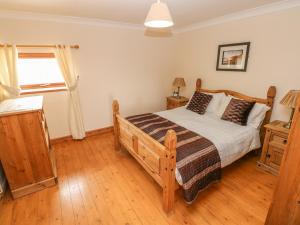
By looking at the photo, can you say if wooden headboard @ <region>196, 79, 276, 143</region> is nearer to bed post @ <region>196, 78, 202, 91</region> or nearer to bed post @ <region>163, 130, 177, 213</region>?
bed post @ <region>196, 78, 202, 91</region>

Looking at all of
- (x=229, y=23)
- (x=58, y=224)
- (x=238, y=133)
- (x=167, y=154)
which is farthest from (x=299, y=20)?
(x=58, y=224)

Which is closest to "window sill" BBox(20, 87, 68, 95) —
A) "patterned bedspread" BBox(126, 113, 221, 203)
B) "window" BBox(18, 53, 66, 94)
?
"window" BBox(18, 53, 66, 94)

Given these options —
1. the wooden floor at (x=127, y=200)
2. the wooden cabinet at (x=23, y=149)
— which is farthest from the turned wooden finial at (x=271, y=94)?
the wooden cabinet at (x=23, y=149)

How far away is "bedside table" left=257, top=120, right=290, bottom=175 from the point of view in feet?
7.10

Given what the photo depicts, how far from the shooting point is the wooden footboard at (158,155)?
1.59 meters

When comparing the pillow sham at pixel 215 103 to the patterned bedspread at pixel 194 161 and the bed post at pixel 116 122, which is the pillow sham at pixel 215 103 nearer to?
the patterned bedspread at pixel 194 161

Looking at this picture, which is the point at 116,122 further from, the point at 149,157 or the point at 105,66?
the point at 105,66

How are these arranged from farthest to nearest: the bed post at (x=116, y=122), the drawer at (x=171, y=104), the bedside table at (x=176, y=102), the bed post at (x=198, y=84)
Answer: the drawer at (x=171, y=104), the bedside table at (x=176, y=102), the bed post at (x=198, y=84), the bed post at (x=116, y=122)

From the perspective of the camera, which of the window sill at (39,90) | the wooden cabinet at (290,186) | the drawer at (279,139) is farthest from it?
the window sill at (39,90)

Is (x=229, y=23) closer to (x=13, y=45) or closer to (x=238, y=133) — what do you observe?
(x=238, y=133)

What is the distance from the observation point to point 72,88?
307 centimetres

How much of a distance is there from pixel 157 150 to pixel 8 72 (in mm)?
2666

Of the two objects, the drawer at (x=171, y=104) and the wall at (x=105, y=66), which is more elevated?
the wall at (x=105, y=66)

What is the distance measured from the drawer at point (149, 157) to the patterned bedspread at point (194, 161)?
0.62 ft
